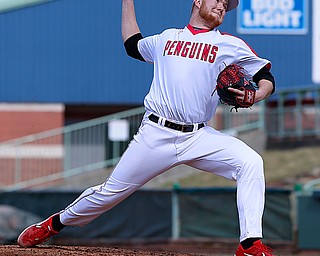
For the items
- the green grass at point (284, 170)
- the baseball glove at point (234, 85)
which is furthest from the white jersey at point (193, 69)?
the green grass at point (284, 170)

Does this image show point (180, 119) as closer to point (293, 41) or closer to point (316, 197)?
point (316, 197)

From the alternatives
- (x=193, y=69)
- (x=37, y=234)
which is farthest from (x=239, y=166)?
(x=37, y=234)

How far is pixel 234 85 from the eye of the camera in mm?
5219

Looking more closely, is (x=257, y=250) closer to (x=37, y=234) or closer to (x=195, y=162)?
→ (x=195, y=162)

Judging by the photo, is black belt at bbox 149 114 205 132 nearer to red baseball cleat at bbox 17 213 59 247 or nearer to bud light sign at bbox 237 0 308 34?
red baseball cleat at bbox 17 213 59 247

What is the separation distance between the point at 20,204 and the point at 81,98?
23.2ft

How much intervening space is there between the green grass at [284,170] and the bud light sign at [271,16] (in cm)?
277

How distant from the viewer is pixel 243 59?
17.8ft

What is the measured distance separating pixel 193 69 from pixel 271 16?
12686 millimetres

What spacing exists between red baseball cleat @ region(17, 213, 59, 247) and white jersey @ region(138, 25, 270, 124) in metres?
1.19

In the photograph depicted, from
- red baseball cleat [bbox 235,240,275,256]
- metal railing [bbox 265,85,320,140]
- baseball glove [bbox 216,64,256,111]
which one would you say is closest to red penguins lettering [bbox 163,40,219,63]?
baseball glove [bbox 216,64,256,111]

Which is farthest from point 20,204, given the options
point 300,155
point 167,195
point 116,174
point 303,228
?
point 116,174

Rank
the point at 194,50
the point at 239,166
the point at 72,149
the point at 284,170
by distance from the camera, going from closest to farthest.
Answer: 1. the point at 239,166
2. the point at 194,50
3. the point at 284,170
4. the point at 72,149

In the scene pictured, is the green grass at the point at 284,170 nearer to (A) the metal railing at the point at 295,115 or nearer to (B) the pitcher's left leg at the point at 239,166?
(A) the metal railing at the point at 295,115
